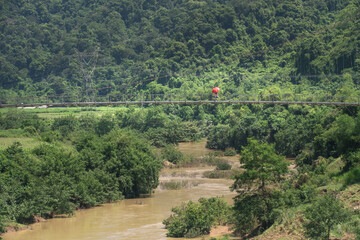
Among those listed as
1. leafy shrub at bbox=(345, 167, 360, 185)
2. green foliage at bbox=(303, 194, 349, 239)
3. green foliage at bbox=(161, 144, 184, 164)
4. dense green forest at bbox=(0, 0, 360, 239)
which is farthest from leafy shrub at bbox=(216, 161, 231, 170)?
green foliage at bbox=(303, 194, 349, 239)

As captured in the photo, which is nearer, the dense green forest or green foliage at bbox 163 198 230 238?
the dense green forest

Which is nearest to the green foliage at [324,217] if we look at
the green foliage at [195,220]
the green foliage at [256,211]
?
the green foliage at [256,211]

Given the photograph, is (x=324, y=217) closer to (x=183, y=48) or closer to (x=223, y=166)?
(x=223, y=166)

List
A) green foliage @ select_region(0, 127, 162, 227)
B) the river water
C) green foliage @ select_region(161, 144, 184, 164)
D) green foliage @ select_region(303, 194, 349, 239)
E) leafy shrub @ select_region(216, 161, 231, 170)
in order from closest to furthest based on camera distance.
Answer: green foliage @ select_region(303, 194, 349, 239)
the river water
green foliage @ select_region(0, 127, 162, 227)
leafy shrub @ select_region(216, 161, 231, 170)
green foliage @ select_region(161, 144, 184, 164)

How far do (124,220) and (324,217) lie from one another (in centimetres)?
1288

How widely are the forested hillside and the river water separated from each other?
62.5 feet

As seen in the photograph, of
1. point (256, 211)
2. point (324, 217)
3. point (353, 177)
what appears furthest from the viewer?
point (353, 177)

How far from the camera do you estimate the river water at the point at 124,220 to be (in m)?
26.8

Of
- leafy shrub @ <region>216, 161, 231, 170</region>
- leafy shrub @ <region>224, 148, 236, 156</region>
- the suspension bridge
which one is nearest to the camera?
the suspension bridge

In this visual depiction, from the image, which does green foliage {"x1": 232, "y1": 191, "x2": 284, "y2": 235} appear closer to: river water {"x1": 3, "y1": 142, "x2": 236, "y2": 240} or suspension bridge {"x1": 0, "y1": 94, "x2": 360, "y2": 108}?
river water {"x1": 3, "y1": 142, "x2": 236, "y2": 240}

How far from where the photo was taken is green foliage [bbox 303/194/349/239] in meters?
19.4

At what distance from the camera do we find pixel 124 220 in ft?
97.9

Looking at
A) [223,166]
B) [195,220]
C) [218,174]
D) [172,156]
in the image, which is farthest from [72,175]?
[172,156]

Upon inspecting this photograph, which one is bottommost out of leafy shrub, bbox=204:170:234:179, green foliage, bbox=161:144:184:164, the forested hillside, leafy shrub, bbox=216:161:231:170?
leafy shrub, bbox=204:170:234:179
